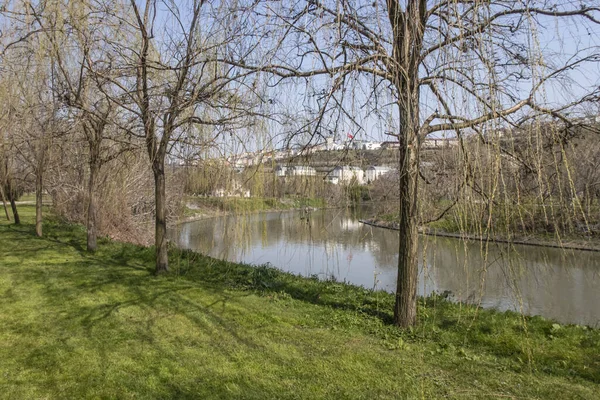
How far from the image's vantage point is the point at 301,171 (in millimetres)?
3859

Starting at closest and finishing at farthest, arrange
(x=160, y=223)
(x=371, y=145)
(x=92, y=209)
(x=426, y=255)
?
(x=426, y=255), (x=371, y=145), (x=160, y=223), (x=92, y=209)

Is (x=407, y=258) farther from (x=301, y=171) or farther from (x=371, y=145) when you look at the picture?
(x=371, y=145)

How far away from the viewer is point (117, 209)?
1213cm

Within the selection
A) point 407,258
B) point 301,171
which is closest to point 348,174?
point 301,171

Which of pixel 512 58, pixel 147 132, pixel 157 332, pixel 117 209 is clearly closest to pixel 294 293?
pixel 157 332

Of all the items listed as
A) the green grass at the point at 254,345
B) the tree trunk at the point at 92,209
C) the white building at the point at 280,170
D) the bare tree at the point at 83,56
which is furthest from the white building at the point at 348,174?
the tree trunk at the point at 92,209

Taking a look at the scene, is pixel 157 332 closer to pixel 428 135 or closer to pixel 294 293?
pixel 294 293

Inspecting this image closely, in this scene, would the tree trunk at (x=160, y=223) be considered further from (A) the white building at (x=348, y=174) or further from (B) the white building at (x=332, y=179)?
(A) the white building at (x=348, y=174)

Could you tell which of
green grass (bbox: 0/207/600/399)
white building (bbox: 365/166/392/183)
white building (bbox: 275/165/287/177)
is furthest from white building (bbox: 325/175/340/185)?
green grass (bbox: 0/207/600/399)

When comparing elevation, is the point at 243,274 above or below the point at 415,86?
below

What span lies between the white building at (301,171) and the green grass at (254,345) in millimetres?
1418

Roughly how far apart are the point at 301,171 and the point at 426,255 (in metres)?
1.53

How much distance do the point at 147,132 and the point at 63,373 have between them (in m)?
3.02

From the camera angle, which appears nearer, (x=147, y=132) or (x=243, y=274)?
(x=147, y=132)
